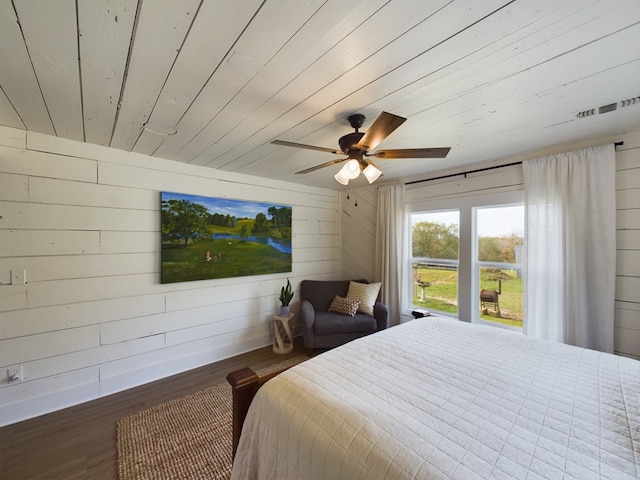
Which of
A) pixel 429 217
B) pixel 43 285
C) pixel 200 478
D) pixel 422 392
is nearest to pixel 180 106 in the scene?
pixel 43 285

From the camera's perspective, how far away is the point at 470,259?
296 centimetres

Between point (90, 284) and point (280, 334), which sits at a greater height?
point (90, 284)

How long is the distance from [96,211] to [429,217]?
3.70 metres

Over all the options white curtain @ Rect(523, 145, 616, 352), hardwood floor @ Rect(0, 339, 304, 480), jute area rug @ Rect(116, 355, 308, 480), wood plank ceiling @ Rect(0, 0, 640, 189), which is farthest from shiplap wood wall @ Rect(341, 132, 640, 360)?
hardwood floor @ Rect(0, 339, 304, 480)

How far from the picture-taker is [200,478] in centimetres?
156

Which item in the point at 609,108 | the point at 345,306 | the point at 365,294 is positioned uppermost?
the point at 609,108

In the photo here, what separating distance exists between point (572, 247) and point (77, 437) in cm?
428

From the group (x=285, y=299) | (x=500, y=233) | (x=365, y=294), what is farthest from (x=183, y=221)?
(x=500, y=233)

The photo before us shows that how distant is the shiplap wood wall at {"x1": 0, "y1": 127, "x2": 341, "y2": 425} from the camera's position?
6.66ft

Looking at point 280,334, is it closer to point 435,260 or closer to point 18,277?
point 435,260

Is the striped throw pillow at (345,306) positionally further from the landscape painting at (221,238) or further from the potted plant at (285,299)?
the landscape painting at (221,238)

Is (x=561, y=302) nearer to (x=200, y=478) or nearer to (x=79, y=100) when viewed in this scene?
(x=200, y=478)

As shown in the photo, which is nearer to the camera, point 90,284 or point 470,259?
point 90,284

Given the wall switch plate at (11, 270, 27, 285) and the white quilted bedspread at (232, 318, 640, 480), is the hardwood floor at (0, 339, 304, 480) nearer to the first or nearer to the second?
the wall switch plate at (11, 270, 27, 285)
